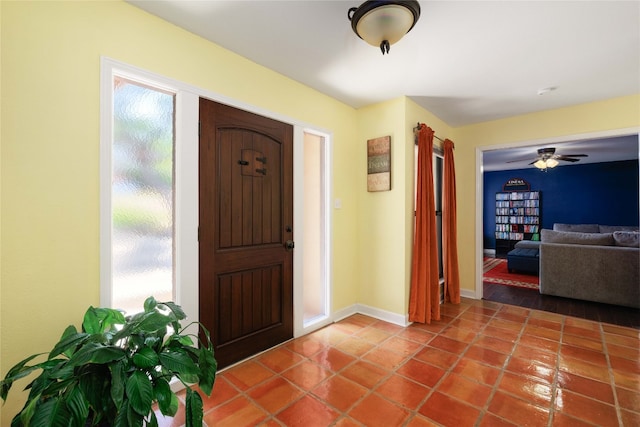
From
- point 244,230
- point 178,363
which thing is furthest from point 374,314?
point 178,363

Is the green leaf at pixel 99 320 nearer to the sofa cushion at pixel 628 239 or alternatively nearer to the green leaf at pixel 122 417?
the green leaf at pixel 122 417

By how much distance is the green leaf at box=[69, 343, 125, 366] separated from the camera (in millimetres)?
996

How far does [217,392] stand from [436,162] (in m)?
3.45

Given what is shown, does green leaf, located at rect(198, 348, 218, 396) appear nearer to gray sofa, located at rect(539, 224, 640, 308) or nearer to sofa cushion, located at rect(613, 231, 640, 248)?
gray sofa, located at rect(539, 224, 640, 308)

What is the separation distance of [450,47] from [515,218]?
277 inches

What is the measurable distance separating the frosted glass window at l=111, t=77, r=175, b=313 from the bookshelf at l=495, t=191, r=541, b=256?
27.1 ft

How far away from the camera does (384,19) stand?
1.56 m

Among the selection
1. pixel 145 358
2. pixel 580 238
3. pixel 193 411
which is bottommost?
pixel 193 411

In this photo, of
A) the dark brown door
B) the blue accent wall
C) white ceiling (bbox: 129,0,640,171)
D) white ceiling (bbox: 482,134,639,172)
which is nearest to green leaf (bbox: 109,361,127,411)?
the dark brown door

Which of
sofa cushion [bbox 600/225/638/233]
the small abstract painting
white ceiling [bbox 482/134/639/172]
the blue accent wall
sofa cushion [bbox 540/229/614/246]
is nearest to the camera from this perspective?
the small abstract painting

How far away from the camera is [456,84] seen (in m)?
2.71

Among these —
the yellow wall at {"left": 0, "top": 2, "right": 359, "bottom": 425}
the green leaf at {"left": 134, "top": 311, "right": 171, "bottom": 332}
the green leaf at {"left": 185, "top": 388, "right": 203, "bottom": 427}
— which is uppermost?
the yellow wall at {"left": 0, "top": 2, "right": 359, "bottom": 425}

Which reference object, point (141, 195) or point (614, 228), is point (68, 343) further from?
point (614, 228)

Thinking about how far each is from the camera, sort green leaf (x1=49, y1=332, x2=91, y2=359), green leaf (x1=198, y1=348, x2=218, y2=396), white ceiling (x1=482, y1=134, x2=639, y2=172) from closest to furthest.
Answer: green leaf (x1=49, y1=332, x2=91, y2=359) < green leaf (x1=198, y1=348, x2=218, y2=396) < white ceiling (x1=482, y1=134, x2=639, y2=172)
